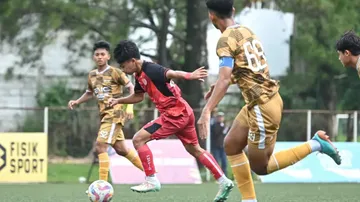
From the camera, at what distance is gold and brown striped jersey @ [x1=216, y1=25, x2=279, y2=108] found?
8297mm

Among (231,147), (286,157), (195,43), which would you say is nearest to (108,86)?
(231,147)

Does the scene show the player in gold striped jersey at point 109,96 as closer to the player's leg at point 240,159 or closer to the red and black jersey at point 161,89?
the red and black jersey at point 161,89

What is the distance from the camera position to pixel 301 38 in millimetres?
26047

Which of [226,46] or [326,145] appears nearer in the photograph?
[226,46]

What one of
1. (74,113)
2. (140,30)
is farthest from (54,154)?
(140,30)

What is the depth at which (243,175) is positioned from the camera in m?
8.88

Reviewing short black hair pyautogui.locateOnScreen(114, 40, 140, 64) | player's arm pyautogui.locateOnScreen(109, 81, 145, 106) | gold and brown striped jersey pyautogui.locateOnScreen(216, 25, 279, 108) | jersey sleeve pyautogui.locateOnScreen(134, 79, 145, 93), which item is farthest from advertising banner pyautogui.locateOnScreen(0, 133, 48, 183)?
gold and brown striped jersey pyautogui.locateOnScreen(216, 25, 279, 108)

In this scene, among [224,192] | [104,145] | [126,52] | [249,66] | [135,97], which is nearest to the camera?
[249,66]

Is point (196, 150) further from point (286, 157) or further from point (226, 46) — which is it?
point (226, 46)

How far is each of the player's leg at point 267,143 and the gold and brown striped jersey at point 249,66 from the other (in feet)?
0.32

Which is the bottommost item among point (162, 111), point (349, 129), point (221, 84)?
point (349, 129)

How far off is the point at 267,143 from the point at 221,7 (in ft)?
4.67

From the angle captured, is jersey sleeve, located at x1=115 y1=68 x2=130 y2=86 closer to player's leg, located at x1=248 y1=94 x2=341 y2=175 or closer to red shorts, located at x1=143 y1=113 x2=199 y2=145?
red shorts, located at x1=143 y1=113 x2=199 y2=145

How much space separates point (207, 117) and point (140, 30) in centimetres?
1779
